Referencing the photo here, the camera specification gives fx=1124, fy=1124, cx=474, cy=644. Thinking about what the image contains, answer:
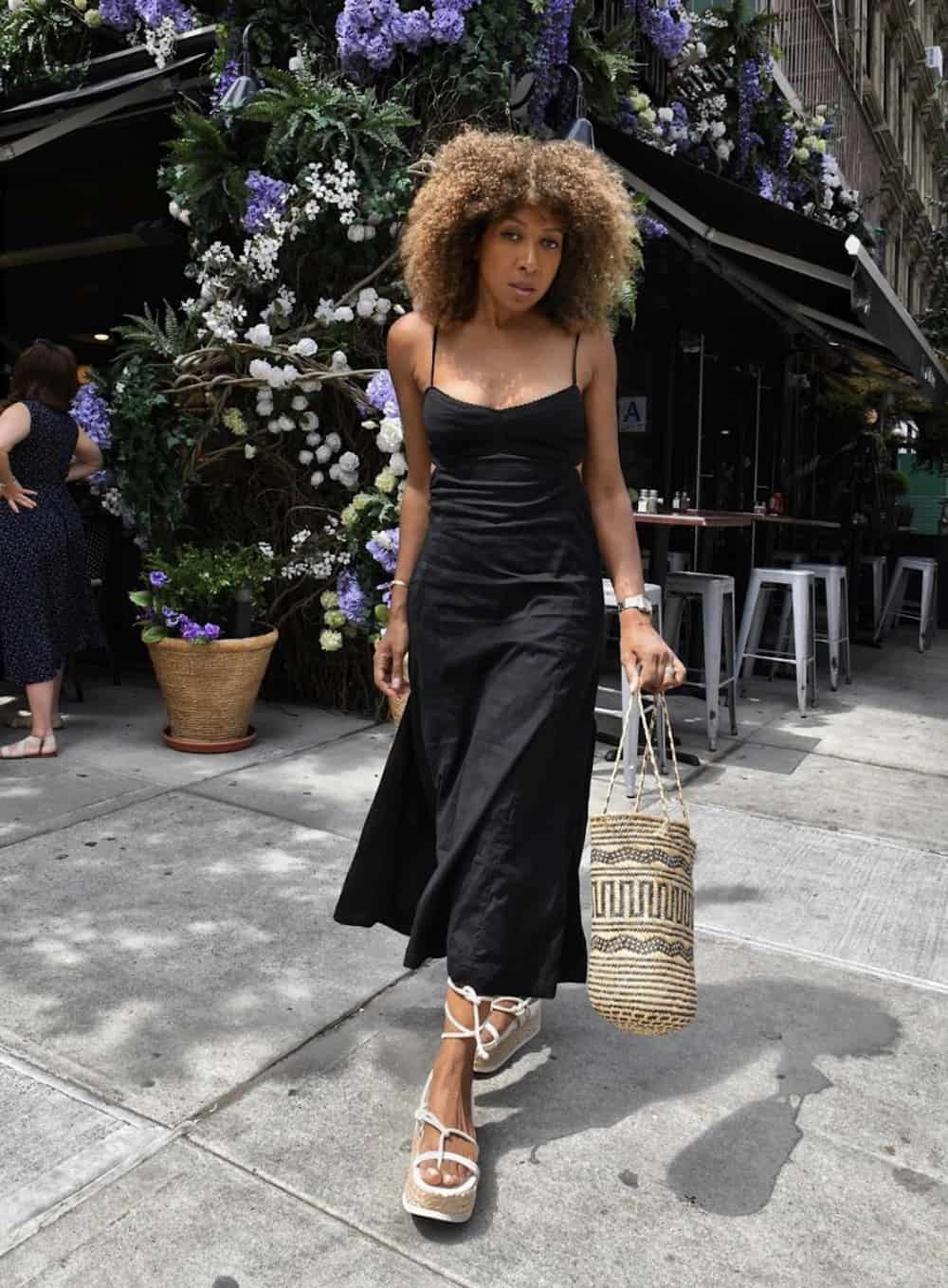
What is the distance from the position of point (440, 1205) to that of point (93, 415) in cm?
461

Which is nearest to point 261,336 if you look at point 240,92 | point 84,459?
point 84,459

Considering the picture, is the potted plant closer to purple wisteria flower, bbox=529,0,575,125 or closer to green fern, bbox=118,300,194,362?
green fern, bbox=118,300,194,362

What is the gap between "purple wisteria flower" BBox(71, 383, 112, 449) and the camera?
224 inches

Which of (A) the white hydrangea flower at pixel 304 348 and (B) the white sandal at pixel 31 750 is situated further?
(A) the white hydrangea flower at pixel 304 348

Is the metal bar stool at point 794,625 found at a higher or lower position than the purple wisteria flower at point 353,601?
lower

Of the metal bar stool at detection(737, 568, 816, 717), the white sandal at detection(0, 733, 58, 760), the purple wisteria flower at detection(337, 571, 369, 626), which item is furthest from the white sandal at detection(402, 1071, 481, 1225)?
the metal bar stool at detection(737, 568, 816, 717)

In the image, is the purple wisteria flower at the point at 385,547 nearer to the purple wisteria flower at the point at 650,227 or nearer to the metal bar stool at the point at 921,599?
the purple wisteria flower at the point at 650,227

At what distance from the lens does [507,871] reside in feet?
7.24

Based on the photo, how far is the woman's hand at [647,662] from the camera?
2354mm

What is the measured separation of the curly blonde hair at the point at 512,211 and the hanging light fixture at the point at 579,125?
3.03 meters

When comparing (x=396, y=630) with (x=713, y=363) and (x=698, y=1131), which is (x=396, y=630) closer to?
(x=698, y=1131)

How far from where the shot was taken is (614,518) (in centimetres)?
249

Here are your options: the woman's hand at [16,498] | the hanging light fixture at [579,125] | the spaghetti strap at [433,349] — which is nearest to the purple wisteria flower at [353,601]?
the woman's hand at [16,498]

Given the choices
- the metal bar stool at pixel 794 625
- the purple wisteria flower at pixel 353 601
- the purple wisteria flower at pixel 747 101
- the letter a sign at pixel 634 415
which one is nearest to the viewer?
the purple wisteria flower at pixel 353 601
